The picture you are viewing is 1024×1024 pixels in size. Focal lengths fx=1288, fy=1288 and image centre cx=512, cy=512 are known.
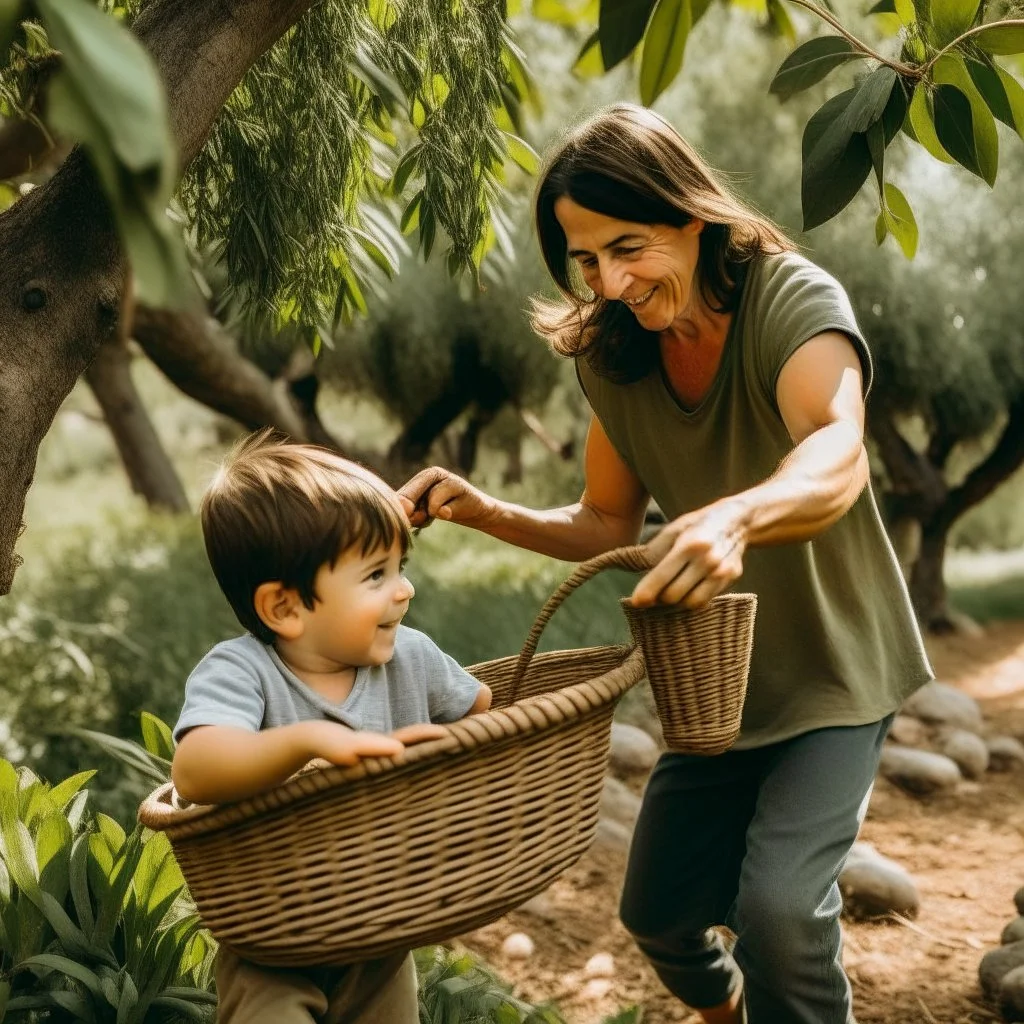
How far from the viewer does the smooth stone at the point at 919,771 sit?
529cm

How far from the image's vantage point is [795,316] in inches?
75.5

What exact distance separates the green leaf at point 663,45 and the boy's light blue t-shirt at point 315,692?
0.86 meters

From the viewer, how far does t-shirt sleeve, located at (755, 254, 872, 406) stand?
1.89 metres

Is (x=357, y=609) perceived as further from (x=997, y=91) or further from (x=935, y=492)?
(x=935, y=492)

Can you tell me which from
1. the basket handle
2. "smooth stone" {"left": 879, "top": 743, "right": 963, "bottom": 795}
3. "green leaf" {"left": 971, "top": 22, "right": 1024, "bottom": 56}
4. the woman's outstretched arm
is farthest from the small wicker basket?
"smooth stone" {"left": 879, "top": 743, "right": 963, "bottom": 795}

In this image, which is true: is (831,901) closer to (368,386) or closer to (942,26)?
(942,26)

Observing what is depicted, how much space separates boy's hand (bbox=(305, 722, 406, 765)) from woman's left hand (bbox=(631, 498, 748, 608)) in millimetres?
336

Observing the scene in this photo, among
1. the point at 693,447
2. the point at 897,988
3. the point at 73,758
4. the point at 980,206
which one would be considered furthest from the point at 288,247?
the point at 980,206

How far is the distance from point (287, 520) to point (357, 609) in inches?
5.9

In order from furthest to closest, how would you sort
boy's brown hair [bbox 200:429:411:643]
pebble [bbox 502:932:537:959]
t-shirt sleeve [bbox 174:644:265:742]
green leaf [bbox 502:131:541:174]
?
pebble [bbox 502:932:537:959] → green leaf [bbox 502:131:541:174] → boy's brown hair [bbox 200:429:411:643] → t-shirt sleeve [bbox 174:644:265:742]

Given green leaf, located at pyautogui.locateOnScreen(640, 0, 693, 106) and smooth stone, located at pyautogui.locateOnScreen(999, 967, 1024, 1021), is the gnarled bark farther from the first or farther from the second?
green leaf, located at pyautogui.locateOnScreen(640, 0, 693, 106)

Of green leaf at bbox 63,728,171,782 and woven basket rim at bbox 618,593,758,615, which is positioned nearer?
woven basket rim at bbox 618,593,758,615

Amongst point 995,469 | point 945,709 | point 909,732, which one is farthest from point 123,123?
point 995,469

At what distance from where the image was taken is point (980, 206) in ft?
26.5
